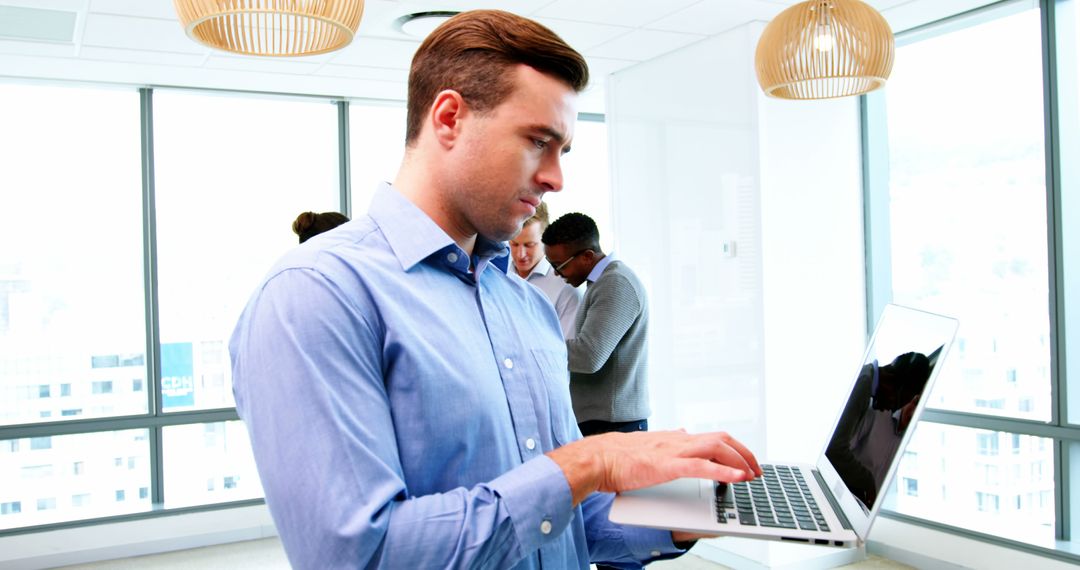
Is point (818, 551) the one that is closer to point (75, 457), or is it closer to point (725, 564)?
point (725, 564)

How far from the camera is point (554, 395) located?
A: 1129mm

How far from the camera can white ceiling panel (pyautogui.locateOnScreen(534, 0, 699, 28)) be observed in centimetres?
356

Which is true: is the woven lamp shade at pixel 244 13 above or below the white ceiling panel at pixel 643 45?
below

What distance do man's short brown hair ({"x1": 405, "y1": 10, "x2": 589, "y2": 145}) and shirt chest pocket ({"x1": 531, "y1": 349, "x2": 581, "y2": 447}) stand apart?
330 mm

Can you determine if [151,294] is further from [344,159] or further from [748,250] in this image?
[748,250]

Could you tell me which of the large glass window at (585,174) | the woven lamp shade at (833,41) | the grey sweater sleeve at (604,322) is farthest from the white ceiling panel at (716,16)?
the large glass window at (585,174)

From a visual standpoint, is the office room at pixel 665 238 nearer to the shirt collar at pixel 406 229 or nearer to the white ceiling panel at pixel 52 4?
the white ceiling panel at pixel 52 4

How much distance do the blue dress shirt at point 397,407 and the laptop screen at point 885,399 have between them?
42 cm

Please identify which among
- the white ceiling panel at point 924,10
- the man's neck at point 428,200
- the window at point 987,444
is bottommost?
the window at point 987,444

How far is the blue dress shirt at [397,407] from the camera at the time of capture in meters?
0.83

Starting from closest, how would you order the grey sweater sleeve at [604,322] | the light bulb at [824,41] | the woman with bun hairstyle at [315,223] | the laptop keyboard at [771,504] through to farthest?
the laptop keyboard at [771,504], the light bulb at [824,41], the grey sweater sleeve at [604,322], the woman with bun hairstyle at [315,223]

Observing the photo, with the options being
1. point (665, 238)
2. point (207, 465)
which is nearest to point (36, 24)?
point (207, 465)

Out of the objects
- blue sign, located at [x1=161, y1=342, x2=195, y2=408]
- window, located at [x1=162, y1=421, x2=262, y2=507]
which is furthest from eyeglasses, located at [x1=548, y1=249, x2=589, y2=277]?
blue sign, located at [x1=161, y1=342, x2=195, y2=408]

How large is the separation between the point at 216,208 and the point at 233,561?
1973 millimetres
